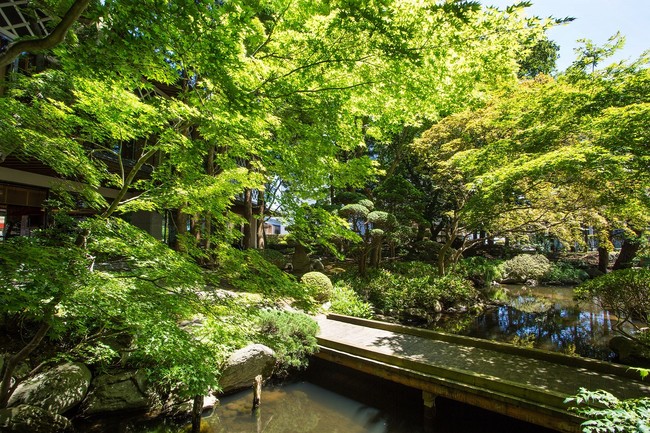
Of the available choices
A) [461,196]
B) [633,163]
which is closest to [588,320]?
[461,196]

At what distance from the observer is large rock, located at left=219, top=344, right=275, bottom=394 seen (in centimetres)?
695

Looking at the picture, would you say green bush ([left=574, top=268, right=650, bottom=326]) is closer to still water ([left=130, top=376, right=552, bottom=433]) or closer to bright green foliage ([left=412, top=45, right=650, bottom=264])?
bright green foliage ([left=412, top=45, right=650, bottom=264])

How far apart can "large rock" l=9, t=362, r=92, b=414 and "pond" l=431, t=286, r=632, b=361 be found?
1047cm

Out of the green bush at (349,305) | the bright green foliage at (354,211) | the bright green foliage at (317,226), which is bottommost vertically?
the green bush at (349,305)

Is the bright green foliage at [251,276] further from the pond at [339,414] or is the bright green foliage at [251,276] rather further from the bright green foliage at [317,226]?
the pond at [339,414]

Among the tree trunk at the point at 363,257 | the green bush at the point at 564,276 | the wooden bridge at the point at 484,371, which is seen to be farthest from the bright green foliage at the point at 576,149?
the green bush at the point at 564,276

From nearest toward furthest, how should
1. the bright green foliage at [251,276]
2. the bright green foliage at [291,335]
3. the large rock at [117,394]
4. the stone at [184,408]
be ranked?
1. the bright green foliage at [251,276]
2. the large rock at [117,394]
3. the stone at [184,408]
4. the bright green foliage at [291,335]

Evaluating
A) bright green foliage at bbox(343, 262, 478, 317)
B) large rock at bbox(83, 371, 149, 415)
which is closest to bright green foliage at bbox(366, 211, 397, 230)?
bright green foliage at bbox(343, 262, 478, 317)

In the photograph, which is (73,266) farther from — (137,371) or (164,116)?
(137,371)

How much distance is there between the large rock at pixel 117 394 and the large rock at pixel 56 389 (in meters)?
0.18

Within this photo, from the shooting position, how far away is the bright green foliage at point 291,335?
297 inches

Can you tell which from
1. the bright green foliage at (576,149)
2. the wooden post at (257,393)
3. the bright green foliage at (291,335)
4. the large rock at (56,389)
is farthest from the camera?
the bright green foliage at (291,335)

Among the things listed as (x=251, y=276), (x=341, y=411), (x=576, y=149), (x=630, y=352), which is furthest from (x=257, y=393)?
(x=630, y=352)

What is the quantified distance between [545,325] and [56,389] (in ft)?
49.1
